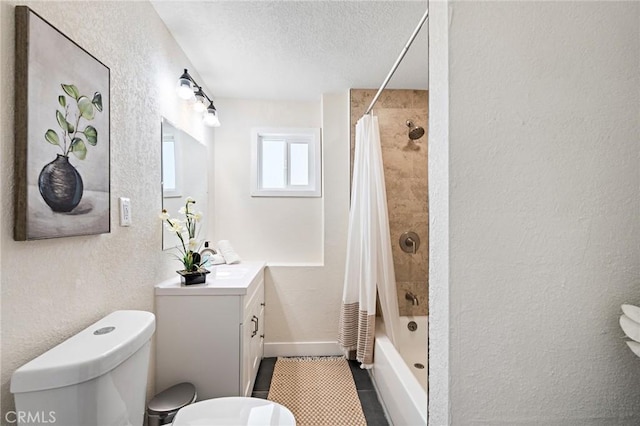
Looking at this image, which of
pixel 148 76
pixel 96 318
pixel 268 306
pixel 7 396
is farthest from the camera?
pixel 268 306

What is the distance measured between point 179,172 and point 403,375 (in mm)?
1852

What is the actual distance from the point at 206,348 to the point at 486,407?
1.41m

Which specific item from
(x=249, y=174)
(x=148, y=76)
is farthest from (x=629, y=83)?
(x=249, y=174)

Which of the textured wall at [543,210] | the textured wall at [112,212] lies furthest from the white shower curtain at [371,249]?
the textured wall at [543,210]

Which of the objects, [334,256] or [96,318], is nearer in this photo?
[96,318]

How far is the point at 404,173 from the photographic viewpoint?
100 inches

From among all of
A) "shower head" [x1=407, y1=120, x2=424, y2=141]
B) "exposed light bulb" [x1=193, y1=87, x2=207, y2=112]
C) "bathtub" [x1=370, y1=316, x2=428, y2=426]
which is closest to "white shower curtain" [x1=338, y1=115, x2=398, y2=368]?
"bathtub" [x1=370, y1=316, x2=428, y2=426]

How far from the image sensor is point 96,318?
3.53ft

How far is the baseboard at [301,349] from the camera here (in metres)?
2.56

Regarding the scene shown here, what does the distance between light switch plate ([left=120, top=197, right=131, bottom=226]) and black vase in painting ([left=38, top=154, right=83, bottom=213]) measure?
278 millimetres

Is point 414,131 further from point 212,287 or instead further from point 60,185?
point 60,185

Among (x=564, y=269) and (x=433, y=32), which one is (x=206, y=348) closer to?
(x=564, y=269)

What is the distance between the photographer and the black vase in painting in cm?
84

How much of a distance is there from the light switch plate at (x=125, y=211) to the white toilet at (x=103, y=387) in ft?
1.30
